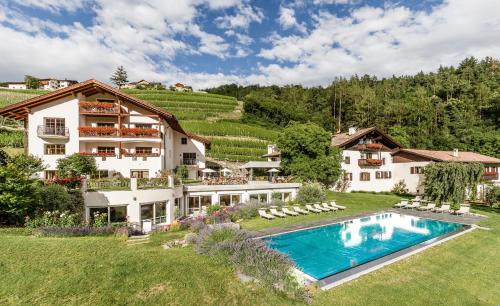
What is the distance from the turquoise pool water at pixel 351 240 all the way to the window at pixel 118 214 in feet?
29.8

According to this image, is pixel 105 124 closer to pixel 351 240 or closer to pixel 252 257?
pixel 252 257

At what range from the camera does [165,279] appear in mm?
9250

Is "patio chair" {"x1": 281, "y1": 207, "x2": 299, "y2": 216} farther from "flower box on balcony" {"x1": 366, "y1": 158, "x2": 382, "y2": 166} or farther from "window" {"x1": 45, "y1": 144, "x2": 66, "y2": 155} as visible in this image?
"window" {"x1": 45, "y1": 144, "x2": 66, "y2": 155}

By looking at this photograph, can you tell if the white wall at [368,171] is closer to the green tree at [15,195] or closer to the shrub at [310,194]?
the shrub at [310,194]

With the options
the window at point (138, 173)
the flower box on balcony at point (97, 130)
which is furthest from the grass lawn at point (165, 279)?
the flower box on balcony at point (97, 130)

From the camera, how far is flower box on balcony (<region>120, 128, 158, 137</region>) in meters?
25.2

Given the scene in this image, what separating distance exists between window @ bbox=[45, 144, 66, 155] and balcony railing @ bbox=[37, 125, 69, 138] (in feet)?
3.48

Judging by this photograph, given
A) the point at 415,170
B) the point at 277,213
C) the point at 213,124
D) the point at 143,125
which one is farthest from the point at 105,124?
the point at 415,170

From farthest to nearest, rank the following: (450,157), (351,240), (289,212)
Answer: (450,157) < (289,212) < (351,240)

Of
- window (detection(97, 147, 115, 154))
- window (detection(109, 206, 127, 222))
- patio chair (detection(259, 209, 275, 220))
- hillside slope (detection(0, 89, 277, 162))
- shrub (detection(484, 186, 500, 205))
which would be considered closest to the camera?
window (detection(109, 206, 127, 222))

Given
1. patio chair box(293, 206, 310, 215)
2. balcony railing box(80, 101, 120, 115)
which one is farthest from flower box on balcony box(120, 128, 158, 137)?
patio chair box(293, 206, 310, 215)

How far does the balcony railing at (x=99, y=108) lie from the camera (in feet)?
81.3

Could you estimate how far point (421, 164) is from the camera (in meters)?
36.2

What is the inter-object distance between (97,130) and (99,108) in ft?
7.51
